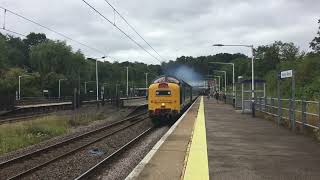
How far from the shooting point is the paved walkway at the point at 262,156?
10.3 meters

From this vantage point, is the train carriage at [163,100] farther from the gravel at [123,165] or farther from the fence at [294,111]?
the gravel at [123,165]

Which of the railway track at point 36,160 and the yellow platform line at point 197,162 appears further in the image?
the railway track at point 36,160

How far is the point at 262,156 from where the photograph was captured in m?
13.0

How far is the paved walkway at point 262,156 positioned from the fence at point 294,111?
79 centimetres

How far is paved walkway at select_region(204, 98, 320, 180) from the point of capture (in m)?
10.3

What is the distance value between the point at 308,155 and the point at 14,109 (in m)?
40.9

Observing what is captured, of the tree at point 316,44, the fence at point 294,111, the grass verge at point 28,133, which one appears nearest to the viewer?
the fence at point 294,111

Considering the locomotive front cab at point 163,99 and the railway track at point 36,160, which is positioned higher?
the locomotive front cab at point 163,99

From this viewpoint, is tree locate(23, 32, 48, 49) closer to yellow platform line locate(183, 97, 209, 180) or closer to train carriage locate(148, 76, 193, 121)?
train carriage locate(148, 76, 193, 121)

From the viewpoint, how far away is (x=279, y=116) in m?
23.2

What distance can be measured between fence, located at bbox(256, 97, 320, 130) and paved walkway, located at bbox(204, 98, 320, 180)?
2.60ft

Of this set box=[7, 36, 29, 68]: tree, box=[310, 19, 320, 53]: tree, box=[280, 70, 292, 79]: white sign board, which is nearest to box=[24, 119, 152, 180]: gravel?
box=[280, 70, 292, 79]: white sign board

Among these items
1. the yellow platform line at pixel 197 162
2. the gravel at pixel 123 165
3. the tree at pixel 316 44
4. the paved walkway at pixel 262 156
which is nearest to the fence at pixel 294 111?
the paved walkway at pixel 262 156

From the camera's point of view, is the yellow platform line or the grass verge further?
the grass verge
